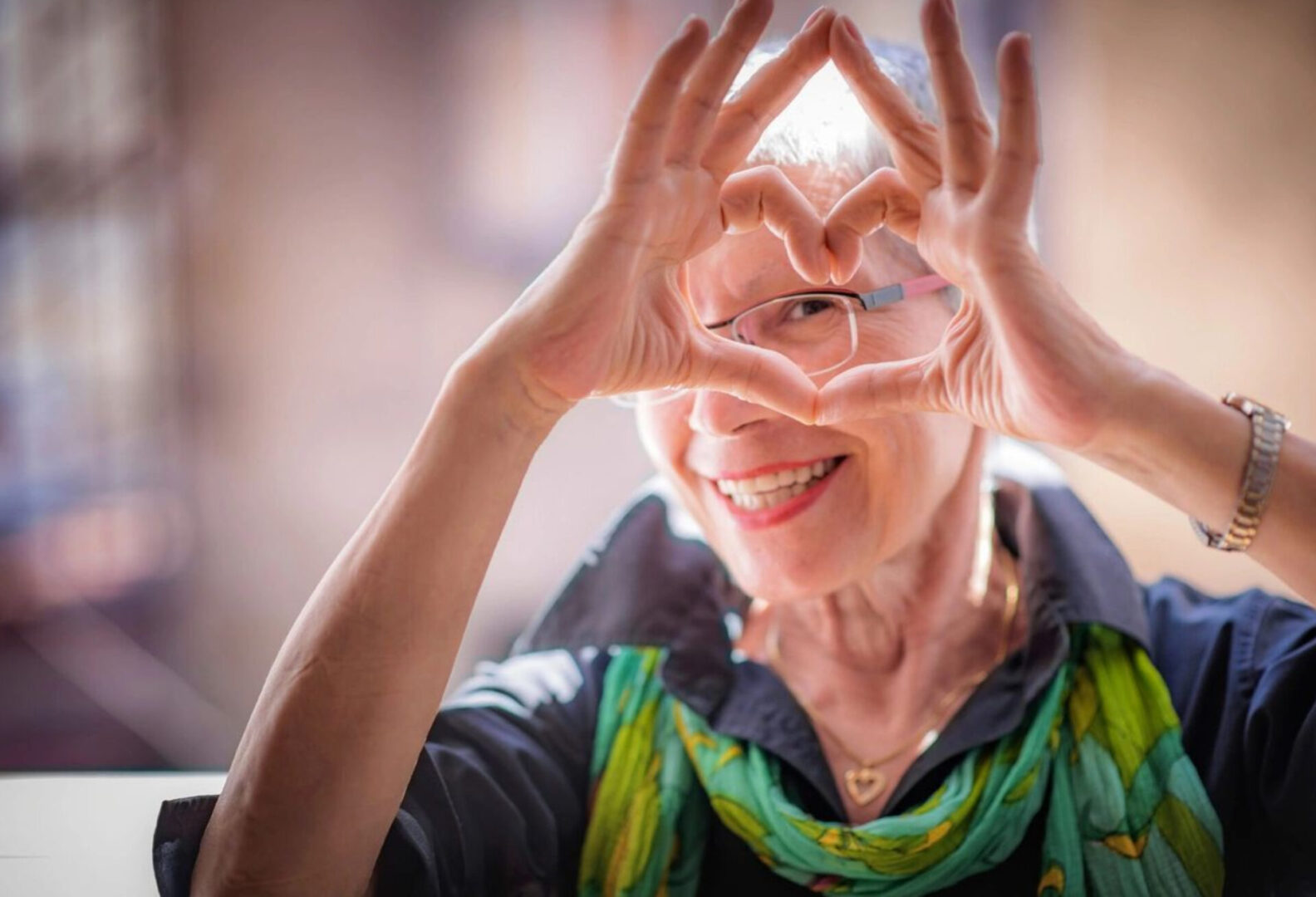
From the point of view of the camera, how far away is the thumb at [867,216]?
103 centimetres

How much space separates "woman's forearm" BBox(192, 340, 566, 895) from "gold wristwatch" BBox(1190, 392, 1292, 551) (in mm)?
607

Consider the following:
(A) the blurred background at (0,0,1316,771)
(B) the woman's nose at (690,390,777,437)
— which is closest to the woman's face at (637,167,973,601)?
(B) the woman's nose at (690,390,777,437)

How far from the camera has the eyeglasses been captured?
120 centimetres

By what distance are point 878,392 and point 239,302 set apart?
3.53 meters

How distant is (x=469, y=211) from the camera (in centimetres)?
376

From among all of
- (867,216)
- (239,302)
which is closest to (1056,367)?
(867,216)

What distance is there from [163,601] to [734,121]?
11.7 ft

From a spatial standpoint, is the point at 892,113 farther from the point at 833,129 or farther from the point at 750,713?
the point at 750,713

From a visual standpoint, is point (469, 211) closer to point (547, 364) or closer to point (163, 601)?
point (163, 601)

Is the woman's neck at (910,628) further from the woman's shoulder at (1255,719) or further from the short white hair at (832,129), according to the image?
the short white hair at (832,129)

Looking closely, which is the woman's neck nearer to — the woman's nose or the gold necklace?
the gold necklace

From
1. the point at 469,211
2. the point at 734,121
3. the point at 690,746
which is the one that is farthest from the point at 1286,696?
the point at 469,211

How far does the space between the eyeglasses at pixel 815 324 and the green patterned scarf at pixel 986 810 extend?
1.45 ft

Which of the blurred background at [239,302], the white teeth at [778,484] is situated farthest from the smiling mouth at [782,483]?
the blurred background at [239,302]
